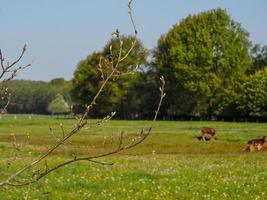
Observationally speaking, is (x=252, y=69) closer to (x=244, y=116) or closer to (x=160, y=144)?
(x=244, y=116)

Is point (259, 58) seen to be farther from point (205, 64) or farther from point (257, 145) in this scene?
point (257, 145)

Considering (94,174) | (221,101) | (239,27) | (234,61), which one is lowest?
(94,174)

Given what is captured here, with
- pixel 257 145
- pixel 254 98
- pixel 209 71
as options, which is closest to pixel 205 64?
pixel 209 71

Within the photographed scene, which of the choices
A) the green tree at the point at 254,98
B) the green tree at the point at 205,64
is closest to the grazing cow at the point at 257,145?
the green tree at the point at 254,98

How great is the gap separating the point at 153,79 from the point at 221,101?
2082 cm

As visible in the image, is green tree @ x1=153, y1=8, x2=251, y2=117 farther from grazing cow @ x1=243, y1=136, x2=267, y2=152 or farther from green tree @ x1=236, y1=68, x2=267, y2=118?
grazing cow @ x1=243, y1=136, x2=267, y2=152

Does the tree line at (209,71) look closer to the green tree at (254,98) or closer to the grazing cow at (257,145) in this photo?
the green tree at (254,98)

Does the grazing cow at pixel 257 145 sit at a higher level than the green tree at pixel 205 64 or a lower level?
lower

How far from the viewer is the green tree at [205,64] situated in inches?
4033

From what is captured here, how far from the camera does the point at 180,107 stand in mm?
106125

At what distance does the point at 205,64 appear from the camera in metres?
104

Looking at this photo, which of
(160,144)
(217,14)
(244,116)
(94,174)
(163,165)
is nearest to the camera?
(94,174)

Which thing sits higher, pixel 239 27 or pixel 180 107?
pixel 239 27

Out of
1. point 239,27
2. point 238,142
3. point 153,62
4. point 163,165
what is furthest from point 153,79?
point 163,165
